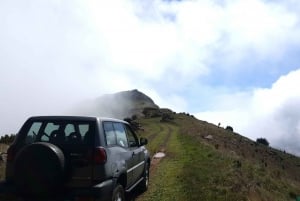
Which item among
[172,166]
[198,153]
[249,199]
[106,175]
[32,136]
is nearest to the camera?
[106,175]

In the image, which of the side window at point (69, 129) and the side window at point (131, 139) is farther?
the side window at point (131, 139)

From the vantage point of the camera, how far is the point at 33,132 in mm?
10273

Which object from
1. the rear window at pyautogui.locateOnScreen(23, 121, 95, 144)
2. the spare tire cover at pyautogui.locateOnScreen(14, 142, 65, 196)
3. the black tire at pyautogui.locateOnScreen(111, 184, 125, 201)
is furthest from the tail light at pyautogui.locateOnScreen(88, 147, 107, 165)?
the black tire at pyautogui.locateOnScreen(111, 184, 125, 201)

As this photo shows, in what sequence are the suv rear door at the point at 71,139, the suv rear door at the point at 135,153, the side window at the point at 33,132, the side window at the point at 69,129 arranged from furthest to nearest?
the suv rear door at the point at 135,153
the side window at the point at 33,132
the side window at the point at 69,129
the suv rear door at the point at 71,139

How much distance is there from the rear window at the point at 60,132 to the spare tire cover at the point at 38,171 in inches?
31.0

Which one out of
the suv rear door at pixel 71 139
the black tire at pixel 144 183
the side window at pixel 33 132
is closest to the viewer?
the suv rear door at pixel 71 139

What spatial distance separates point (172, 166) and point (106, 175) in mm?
11210

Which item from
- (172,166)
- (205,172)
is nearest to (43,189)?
(205,172)

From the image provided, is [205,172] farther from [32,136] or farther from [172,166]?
[32,136]

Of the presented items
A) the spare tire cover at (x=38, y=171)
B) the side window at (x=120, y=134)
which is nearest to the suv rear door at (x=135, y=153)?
the side window at (x=120, y=134)

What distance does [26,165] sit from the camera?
29.3 feet

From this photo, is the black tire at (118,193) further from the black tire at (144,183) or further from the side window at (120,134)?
the black tire at (144,183)

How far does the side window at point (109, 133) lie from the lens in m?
10.2

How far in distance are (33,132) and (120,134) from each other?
2.10 meters
